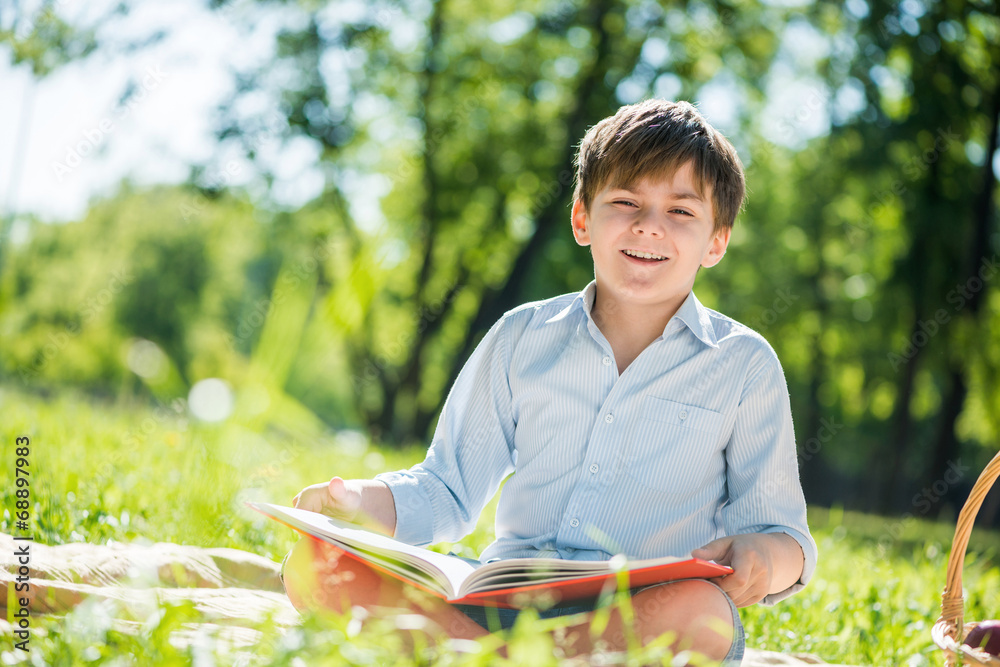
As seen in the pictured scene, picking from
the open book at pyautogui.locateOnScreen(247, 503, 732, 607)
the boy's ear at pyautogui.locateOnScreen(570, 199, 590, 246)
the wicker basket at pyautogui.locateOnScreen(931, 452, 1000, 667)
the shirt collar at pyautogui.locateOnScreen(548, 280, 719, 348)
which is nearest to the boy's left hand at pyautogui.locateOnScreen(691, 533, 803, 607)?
the open book at pyautogui.locateOnScreen(247, 503, 732, 607)

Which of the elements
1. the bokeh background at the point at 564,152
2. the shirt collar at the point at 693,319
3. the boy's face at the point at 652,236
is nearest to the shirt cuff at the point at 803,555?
the shirt collar at the point at 693,319

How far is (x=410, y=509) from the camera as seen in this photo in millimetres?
2094

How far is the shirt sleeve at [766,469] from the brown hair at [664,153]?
1.46 feet

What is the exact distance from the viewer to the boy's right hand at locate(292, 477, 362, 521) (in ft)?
6.32

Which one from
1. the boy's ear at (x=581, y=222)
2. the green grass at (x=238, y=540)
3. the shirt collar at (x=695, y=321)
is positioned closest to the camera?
the green grass at (x=238, y=540)

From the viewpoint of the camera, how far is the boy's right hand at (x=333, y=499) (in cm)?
193

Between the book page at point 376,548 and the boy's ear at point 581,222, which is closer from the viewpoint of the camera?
the book page at point 376,548

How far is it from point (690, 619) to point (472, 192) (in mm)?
11921

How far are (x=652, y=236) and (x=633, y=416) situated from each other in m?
0.44

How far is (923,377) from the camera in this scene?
1803cm

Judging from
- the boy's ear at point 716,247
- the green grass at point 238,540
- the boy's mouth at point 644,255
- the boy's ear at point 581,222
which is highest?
the boy's ear at point 581,222

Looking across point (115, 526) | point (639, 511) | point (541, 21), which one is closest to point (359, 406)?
point (541, 21)

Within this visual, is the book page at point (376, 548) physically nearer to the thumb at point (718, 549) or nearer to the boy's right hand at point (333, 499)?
the boy's right hand at point (333, 499)

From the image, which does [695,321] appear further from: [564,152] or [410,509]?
[564,152]
